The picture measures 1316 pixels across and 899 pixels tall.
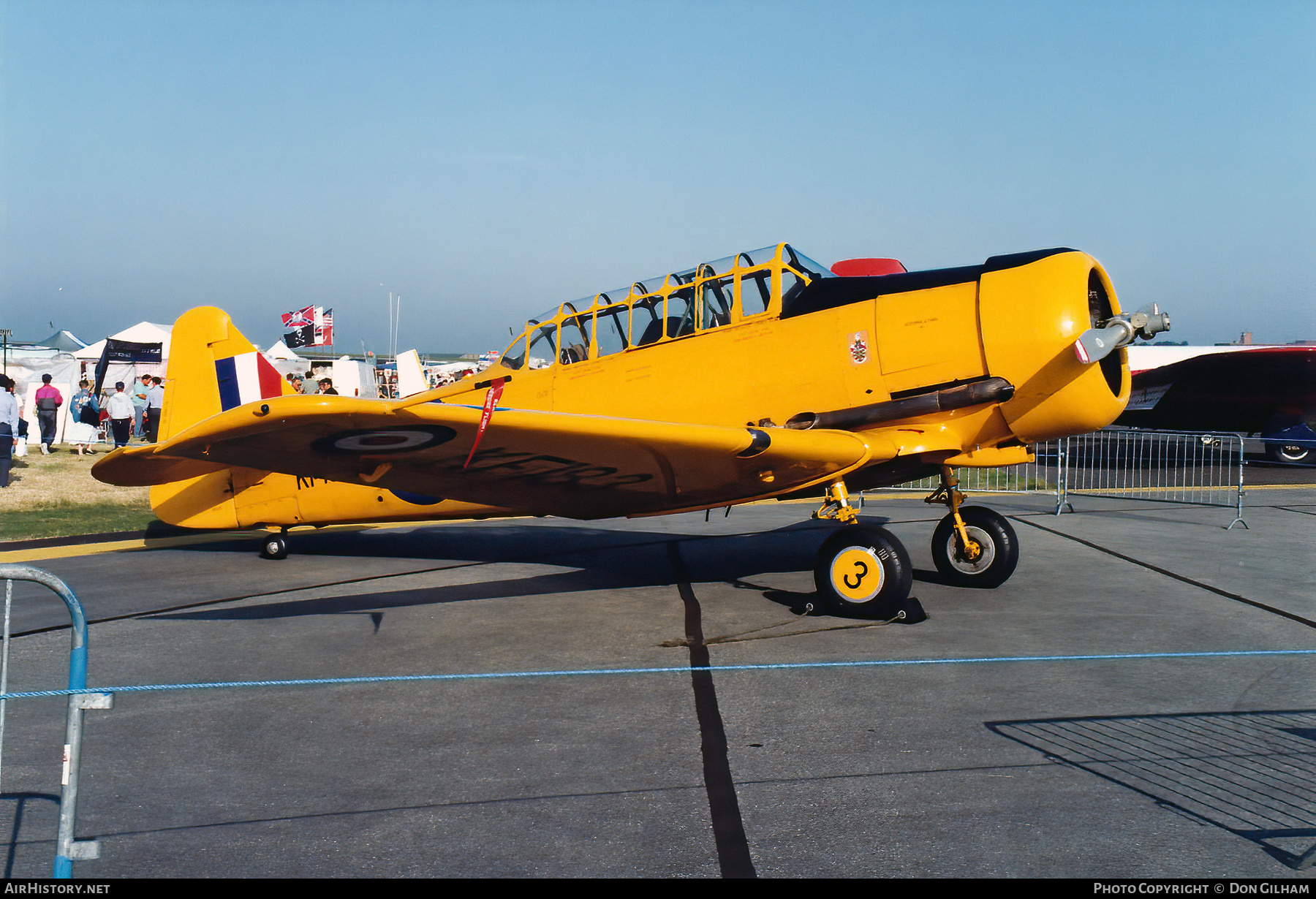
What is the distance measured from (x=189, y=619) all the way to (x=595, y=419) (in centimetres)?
316

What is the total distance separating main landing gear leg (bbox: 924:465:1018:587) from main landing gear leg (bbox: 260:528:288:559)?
229 inches

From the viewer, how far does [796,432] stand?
5.75 metres

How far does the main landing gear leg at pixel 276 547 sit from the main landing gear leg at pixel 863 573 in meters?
5.18

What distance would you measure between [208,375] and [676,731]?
21.5 feet

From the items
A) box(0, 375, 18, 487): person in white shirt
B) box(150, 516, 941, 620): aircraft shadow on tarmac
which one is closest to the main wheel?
box(150, 516, 941, 620): aircraft shadow on tarmac

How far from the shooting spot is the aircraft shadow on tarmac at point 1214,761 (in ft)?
9.37

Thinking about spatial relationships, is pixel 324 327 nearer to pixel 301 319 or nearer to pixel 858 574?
pixel 301 319

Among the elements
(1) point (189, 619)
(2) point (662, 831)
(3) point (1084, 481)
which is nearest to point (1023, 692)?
(2) point (662, 831)

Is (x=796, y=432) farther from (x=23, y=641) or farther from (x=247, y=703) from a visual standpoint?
(x=23, y=641)

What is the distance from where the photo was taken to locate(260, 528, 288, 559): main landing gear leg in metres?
8.45

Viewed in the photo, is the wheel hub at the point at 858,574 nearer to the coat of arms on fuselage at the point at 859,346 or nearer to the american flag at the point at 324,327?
the coat of arms on fuselage at the point at 859,346

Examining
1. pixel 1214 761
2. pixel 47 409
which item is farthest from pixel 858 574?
pixel 47 409

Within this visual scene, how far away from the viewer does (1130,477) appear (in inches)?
687

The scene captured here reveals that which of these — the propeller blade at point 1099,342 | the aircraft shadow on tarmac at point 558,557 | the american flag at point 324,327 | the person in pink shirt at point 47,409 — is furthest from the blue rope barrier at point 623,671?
the american flag at point 324,327
